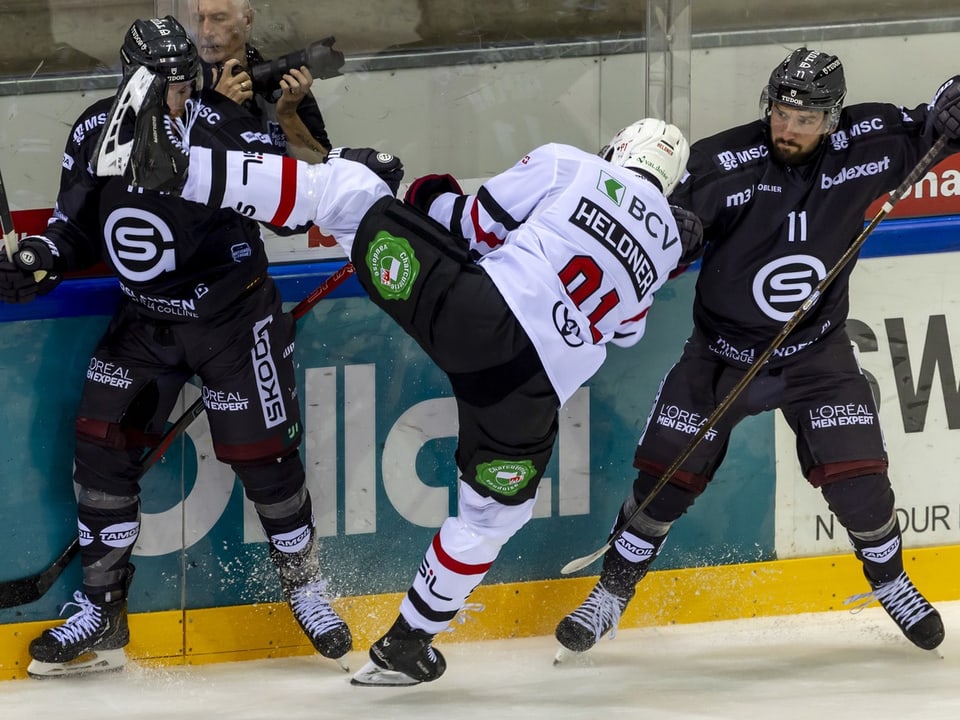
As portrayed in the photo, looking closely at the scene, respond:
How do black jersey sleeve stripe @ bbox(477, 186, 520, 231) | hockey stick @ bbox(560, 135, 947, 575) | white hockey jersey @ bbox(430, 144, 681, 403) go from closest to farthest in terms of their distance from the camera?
white hockey jersey @ bbox(430, 144, 681, 403), black jersey sleeve stripe @ bbox(477, 186, 520, 231), hockey stick @ bbox(560, 135, 947, 575)

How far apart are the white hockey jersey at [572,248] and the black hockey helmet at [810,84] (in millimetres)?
516

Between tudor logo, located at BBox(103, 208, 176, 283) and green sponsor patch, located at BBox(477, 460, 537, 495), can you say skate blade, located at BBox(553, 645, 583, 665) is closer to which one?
green sponsor patch, located at BBox(477, 460, 537, 495)

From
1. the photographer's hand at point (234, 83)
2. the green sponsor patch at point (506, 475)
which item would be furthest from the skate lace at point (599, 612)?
the photographer's hand at point (234, 83)

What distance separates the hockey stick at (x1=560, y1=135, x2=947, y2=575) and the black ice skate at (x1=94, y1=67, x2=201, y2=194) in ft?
4.94

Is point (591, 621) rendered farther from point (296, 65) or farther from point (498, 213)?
point (296, 65)

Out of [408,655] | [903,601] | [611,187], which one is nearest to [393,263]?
[611,187]

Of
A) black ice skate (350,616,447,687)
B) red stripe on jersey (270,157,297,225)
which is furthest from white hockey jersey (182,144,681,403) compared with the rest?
A: black ice skate (350,616,447,687)

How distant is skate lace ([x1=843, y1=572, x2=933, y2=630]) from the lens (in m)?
4.07

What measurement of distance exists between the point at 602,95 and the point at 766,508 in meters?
1.26

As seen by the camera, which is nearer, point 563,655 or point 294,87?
point 294,87

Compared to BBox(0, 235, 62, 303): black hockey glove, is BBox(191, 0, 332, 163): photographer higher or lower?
higher

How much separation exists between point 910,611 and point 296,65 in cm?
212

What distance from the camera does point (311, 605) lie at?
399cm

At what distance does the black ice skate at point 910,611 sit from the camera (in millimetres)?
4070
